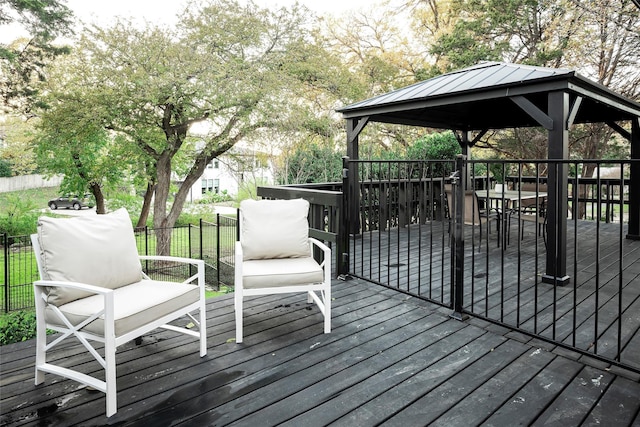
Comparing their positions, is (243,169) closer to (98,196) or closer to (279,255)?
(98,196)

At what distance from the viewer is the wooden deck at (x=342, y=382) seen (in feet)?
6.35

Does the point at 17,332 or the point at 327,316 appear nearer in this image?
the point at 327,316

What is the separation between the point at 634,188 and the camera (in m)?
6.24

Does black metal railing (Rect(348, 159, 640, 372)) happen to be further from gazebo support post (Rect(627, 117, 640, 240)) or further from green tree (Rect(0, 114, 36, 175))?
green tree (Rect(0, 114, 36, 175))

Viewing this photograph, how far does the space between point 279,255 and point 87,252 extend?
1.41 m

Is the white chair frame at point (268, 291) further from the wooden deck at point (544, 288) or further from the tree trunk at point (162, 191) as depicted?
the tree trunk at point (162, 191)

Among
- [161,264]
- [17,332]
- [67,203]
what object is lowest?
[161,264]

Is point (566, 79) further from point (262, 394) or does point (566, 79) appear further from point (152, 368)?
point (152, 368)

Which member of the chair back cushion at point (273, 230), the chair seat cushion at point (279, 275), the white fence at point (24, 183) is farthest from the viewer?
the white fence at point (24, 183)

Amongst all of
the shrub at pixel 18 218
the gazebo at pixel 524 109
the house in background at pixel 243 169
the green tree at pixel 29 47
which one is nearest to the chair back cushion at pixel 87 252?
the gazebo at pixel 524 109

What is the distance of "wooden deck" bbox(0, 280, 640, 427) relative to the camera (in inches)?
76.2

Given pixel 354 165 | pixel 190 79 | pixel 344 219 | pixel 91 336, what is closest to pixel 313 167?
pixel 354 165

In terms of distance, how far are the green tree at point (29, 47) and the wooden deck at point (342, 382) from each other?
10.9 metres

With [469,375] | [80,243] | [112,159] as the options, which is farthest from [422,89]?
[112,159]
